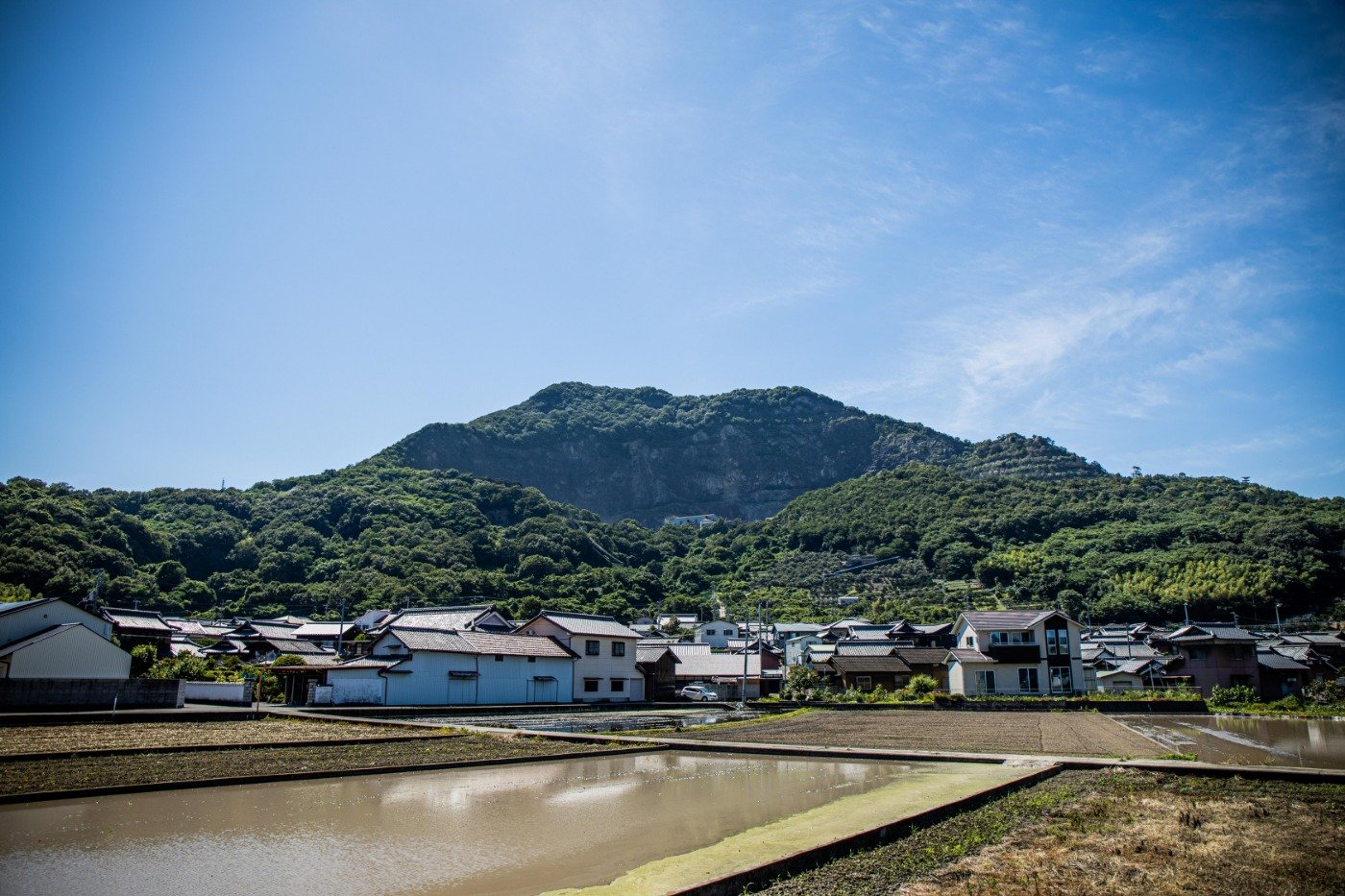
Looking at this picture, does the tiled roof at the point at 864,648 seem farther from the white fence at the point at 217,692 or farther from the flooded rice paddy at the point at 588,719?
the white fence at the point at 217,692

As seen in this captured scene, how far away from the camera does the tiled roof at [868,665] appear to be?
50875 mm

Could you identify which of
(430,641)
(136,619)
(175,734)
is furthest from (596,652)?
(175,734)

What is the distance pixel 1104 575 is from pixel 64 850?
94.7m

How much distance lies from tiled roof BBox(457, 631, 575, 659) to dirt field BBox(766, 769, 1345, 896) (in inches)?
1253

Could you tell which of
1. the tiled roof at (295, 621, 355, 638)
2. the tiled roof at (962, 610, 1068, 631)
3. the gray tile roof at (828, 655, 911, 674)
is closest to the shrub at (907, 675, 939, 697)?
the tiled roof at (962, 610, 1068, 631)

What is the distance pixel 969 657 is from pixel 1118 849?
4019 cm

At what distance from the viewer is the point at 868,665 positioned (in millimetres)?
51500

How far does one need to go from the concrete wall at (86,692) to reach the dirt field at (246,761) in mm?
12554

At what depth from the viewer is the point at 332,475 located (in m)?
122

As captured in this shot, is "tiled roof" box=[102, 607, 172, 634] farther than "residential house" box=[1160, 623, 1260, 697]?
No

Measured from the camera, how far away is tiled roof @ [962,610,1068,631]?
46.1m

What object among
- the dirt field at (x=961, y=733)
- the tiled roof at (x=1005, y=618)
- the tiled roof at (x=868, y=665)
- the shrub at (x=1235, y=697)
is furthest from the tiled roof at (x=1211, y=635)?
the dirt field at (x=961, y=733)

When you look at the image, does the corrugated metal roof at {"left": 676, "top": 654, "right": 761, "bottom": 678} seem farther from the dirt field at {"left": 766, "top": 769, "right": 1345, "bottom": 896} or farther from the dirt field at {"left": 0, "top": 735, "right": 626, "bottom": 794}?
the dirt field at {"left": 766, "top": 769, "right": 1345, "bottom": 896}

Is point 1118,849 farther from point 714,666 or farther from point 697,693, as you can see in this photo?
point 714,666
